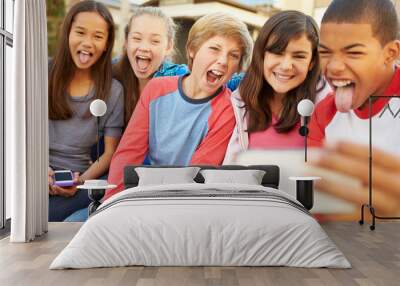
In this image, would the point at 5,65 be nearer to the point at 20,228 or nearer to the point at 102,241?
the point at 20,228

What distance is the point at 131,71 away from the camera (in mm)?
7355

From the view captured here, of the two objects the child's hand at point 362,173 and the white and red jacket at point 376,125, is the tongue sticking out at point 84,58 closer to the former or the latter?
the white and red jacket at point 376,125

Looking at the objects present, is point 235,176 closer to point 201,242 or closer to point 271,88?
point 271,88

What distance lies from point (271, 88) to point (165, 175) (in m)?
1.69

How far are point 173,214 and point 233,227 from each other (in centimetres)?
47

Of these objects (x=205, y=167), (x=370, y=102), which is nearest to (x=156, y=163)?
(x=205, y=167)

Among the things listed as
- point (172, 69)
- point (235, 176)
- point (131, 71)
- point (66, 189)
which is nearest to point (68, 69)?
point (131, 71)

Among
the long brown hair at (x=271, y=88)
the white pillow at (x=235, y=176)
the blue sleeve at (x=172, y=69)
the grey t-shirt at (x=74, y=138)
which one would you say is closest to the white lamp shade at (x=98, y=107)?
the grey t-shirt at (x=74, y=138)

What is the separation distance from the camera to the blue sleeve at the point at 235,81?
7.25 meters

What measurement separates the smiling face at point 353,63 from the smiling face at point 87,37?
265cm

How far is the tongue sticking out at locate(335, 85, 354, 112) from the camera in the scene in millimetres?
7199

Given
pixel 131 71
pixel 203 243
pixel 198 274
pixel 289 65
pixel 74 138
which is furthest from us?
pixel 131 71

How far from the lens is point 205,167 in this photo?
6.99m

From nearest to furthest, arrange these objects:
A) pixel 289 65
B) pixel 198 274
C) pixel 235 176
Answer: pixel 198 274
pixel 235 176
pixel 289 65
